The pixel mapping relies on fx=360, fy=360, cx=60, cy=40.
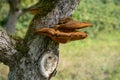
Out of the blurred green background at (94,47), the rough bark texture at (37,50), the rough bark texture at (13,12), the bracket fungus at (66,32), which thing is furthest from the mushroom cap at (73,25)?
the blurred green background at (94,47)

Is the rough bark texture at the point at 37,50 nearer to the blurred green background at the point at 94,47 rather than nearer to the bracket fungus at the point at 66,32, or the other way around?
the bracket fungus at the point at 66,32

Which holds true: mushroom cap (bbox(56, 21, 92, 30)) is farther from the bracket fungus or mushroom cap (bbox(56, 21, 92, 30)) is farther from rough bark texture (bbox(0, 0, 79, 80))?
rough bark texture (bbox(0, 0, 79, 80))

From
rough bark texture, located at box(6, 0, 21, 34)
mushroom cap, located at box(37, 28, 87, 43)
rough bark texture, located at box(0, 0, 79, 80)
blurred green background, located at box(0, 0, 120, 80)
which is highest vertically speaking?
mushroom cap, located at box(37, 28, 87, 43)

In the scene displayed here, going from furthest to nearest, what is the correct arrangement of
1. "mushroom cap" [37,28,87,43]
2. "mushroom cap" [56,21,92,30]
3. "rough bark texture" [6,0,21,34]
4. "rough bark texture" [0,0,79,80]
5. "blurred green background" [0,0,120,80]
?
1. "blurred green background" [0,0,120,80]
2. "rough bark texture" [6,0,21,34]
3. "rough bark texture" [0,0,79,80]
4. "mushroom cap" [56,21,92,30]
5. "mushroom cap" [37,28,87,43]

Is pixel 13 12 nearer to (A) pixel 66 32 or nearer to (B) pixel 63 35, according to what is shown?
(A) pixel 66 32

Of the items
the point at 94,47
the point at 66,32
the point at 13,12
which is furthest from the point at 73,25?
the point at 94,47

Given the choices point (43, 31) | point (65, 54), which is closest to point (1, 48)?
point (43, 31)

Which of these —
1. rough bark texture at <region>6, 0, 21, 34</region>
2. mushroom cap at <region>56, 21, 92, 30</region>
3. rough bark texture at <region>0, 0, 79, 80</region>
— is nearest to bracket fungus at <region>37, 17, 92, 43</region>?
mushroom cap at <region>56, 21, 92, 30</region>

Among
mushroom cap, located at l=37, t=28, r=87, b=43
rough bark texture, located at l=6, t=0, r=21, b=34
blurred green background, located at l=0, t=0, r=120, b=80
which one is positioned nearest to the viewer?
mushroom cap, located at l=37, t=28, r=87, b=43
